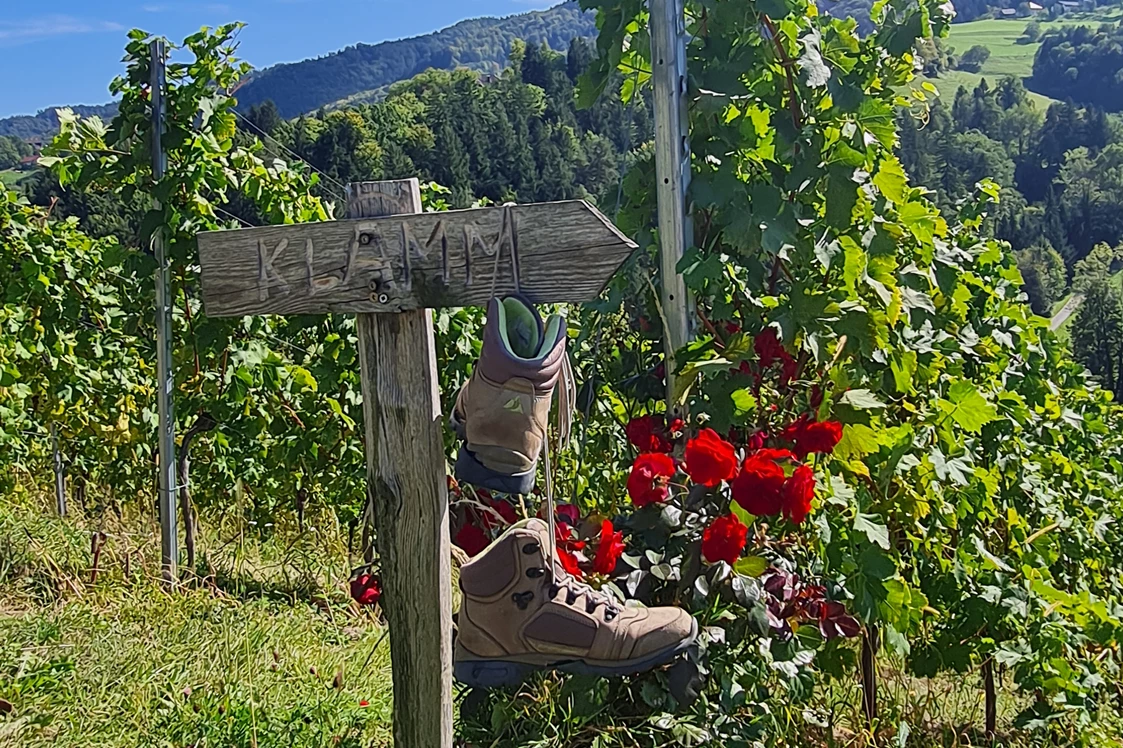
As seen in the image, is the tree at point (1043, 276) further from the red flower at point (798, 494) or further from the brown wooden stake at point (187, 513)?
the red flower at point (798, 494)

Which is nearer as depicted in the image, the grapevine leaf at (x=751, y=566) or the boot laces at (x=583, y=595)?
the boot laces at (x=583, y=595)

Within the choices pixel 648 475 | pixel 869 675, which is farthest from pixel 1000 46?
pixel 648 475

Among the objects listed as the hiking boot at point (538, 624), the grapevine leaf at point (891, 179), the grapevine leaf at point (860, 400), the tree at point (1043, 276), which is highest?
the grapevine leaf at point (891, 179)

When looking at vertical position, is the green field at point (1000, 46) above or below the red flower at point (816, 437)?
above

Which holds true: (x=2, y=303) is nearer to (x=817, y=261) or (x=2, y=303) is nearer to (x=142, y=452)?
(x=142, y=452)

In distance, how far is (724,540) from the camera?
1770mm

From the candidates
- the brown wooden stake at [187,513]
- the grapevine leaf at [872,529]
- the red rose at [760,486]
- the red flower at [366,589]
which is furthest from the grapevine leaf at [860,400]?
the brown wooden stake at [187,513]

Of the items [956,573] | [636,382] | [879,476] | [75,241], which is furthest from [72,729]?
[75,241]

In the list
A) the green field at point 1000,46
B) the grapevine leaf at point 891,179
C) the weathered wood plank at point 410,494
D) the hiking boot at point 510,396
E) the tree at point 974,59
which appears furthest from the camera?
the tree at point 974,59

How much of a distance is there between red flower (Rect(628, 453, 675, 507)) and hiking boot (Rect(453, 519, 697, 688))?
222 mm

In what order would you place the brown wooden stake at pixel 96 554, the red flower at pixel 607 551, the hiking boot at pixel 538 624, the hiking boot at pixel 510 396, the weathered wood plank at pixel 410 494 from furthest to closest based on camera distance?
the brown wooden stake at pixel 96 554
the red flower at pixel 607 551
the hiking boot at pixel 538 624
the weathered wood plank at pixel 410 494
the hiking boot at pixel 510 396

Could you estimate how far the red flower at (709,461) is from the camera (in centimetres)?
175

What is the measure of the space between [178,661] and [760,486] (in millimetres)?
1600

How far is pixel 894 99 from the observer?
2.38 m
